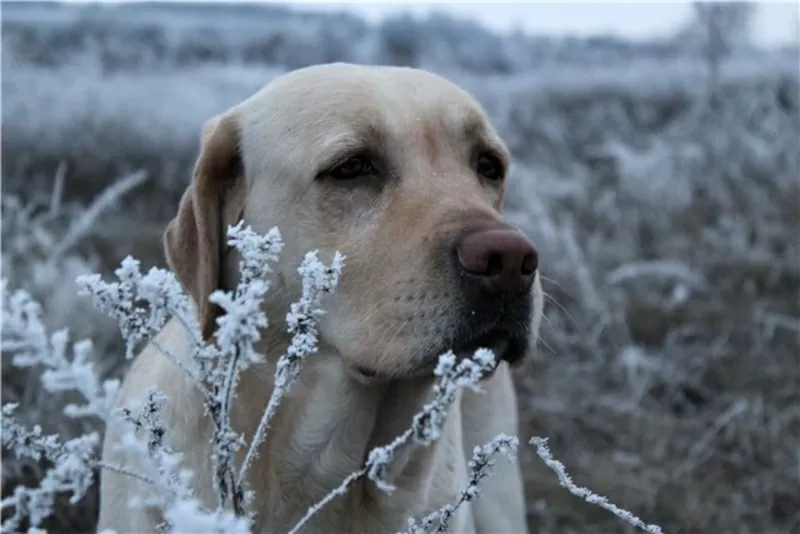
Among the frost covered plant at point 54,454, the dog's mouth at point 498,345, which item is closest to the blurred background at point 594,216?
the dog's mouth at point 498,345

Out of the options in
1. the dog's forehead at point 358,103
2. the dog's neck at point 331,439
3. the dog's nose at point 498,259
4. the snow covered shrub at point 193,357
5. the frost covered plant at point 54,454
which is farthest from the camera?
the dog's forehead at point 358,103

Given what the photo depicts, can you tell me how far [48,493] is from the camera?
1499mm

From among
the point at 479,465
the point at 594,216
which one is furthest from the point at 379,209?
the point at 594,216

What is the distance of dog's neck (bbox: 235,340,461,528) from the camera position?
2.40 m

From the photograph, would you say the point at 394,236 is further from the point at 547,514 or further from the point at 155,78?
the point at 155,78

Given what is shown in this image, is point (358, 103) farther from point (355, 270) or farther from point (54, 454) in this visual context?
point (54, 454)

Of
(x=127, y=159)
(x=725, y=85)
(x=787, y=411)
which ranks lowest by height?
(x=725, y=85)

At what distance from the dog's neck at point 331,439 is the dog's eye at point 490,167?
2.06 ft

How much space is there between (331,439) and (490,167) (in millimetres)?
828

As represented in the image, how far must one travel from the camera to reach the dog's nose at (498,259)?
2.03 m

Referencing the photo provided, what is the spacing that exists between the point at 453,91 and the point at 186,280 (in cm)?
81

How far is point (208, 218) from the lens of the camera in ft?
8.57

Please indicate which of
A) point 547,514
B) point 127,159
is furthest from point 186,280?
point 127,159

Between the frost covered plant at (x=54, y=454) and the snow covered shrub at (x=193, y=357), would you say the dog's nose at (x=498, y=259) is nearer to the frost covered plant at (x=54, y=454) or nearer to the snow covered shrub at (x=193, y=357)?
the snow covered shrub at (x=193, y=357)
